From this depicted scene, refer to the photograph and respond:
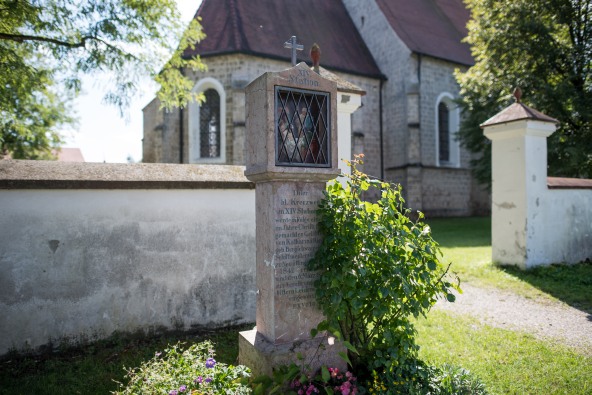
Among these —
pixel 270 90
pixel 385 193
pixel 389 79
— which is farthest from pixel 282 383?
pixel 389 79

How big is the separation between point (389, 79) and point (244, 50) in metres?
7.41

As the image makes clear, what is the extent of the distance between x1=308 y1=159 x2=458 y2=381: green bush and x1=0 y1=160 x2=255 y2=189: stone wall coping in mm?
2003

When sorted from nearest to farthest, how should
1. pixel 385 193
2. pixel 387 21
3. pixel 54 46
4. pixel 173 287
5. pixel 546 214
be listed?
pixel 385 193 → pixel 173 287 → pixel 54 46 → pixel 546 214 → pixel 387 21

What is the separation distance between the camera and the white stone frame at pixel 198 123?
51.7 feet

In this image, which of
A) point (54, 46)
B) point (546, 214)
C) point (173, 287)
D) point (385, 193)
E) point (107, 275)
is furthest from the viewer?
point (546, 214)

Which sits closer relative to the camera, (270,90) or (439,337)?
(270,90)

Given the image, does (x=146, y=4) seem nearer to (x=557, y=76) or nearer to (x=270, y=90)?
(x=270, y=90)

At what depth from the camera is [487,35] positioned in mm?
12055

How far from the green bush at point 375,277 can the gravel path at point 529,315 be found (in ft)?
7.45

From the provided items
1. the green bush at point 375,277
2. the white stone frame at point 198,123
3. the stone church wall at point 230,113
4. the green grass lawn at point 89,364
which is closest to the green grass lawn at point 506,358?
the green bush at point 375,277

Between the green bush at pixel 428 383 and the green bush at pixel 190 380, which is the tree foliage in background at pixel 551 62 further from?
the green bush at pixel 190 380

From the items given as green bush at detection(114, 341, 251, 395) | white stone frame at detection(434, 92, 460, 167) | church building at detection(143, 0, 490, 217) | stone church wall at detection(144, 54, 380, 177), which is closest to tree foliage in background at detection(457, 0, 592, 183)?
church building at detection(143, 0, 490, 217)

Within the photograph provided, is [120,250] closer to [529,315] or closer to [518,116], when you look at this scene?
[529,315]

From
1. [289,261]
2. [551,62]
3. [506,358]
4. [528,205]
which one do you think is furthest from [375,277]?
[551,62]
